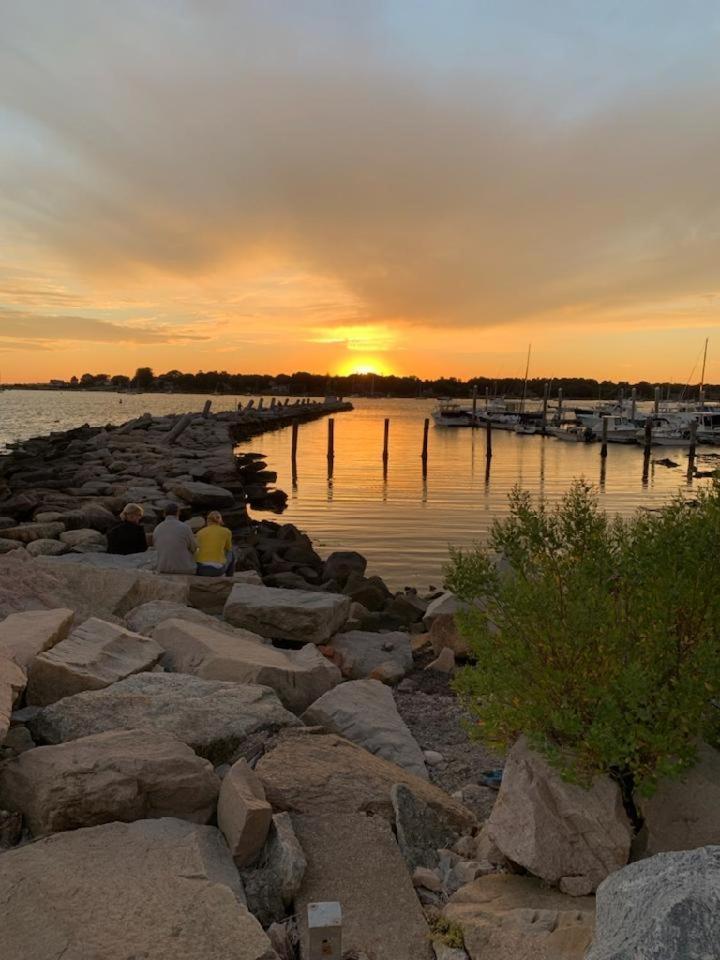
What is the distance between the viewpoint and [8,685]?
Answer: 4.96 meters

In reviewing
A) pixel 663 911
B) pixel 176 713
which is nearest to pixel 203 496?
pixel 176 713

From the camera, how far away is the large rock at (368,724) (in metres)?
6.16

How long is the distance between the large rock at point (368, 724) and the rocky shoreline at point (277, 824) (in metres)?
0.02

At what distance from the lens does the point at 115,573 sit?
29.9 feet

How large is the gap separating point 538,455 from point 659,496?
62.4 feet

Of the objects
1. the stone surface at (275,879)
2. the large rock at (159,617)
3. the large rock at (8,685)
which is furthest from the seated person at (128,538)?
the stone surface at (275,879)

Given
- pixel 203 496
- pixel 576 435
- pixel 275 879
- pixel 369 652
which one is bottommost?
pixel 576 435

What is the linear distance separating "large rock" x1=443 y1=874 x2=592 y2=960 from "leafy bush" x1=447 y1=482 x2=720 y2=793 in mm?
606

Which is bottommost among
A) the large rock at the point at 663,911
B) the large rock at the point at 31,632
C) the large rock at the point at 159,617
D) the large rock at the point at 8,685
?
the large rock at the point at 159,617

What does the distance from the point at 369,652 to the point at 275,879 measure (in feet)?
17.2

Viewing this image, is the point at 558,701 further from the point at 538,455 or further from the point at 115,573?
the point at 538,455

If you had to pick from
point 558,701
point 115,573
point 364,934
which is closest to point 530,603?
point 558,701

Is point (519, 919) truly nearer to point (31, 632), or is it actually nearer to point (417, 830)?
point (417, 830)

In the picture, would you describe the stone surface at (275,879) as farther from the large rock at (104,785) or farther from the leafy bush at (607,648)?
the leafy bush at (607,648)
